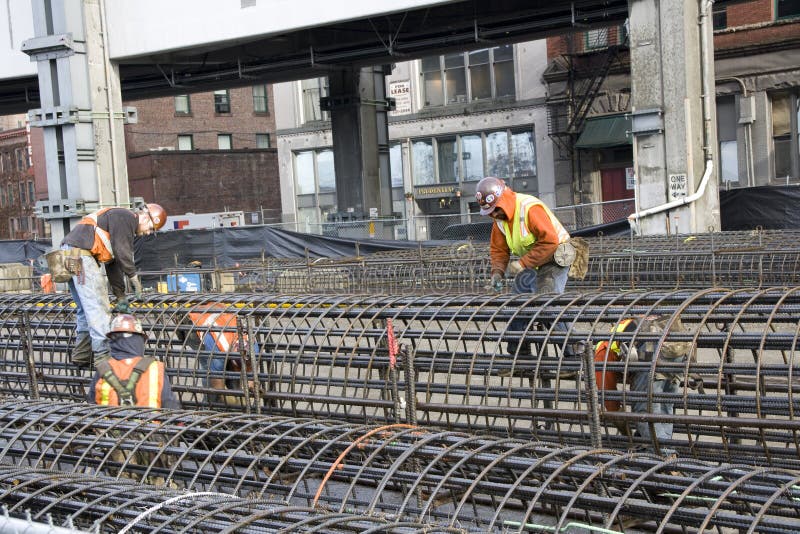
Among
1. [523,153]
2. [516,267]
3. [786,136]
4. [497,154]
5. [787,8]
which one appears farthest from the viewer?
[497,154]

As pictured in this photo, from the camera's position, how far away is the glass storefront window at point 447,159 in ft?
144

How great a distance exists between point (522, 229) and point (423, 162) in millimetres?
35121

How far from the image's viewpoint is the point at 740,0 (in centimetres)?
2509

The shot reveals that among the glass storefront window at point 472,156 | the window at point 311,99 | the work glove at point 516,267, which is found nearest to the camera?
the work glove at point 516,267

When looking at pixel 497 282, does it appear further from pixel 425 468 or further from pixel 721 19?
pixel 721 19

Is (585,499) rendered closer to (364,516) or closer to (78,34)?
(364,516)

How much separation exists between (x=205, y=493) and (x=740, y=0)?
78.5 feet

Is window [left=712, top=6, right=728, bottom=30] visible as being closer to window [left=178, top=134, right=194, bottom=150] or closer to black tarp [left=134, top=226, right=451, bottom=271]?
black tarp [left=134, top=226, right=451, bottom=271]

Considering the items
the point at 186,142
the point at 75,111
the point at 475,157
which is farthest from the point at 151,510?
the point at 186,142

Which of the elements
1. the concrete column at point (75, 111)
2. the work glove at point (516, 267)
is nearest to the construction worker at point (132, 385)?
the work glove at point (516, 267)

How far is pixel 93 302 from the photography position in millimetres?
10117

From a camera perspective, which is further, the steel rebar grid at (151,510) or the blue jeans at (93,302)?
the blue jeans at (93,302)

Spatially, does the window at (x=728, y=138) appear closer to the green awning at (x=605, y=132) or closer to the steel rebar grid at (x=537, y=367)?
the green awning at (x=605, y=132)

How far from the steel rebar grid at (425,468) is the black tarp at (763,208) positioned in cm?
2088
